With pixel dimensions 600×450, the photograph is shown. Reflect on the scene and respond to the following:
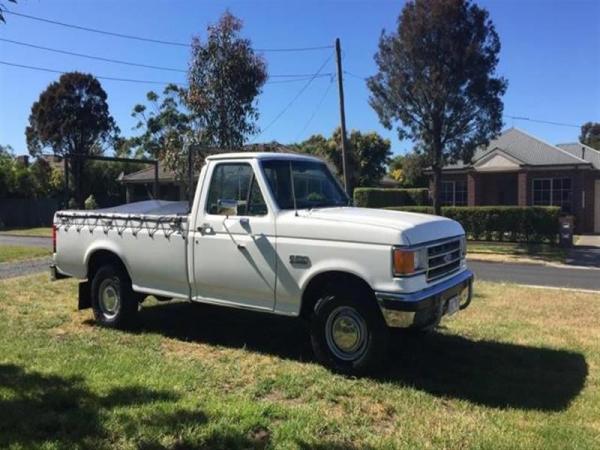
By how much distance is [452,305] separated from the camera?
5.98 meters

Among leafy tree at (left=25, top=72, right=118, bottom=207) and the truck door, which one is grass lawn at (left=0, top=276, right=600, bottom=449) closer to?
the truck door

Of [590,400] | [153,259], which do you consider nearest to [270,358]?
[153,259]

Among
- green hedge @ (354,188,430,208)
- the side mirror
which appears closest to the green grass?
the side mirror

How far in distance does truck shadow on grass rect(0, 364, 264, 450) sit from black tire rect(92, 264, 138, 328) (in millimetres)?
2089

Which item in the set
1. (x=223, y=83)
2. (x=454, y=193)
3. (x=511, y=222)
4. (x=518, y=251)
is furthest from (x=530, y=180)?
(x=223, y=83)

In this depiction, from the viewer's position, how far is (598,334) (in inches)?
297

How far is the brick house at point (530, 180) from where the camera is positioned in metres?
28.2

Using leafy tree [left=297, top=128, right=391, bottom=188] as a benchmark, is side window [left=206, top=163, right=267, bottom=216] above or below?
below

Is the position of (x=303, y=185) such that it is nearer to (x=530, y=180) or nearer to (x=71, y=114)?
(x=530, y=180)

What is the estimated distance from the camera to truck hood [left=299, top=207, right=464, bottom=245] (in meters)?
5.39

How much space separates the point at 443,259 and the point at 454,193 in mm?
26487

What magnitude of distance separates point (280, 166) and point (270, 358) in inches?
81.2

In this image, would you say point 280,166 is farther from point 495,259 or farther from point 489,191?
point 489,191

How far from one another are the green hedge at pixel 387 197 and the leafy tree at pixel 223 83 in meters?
16.9
